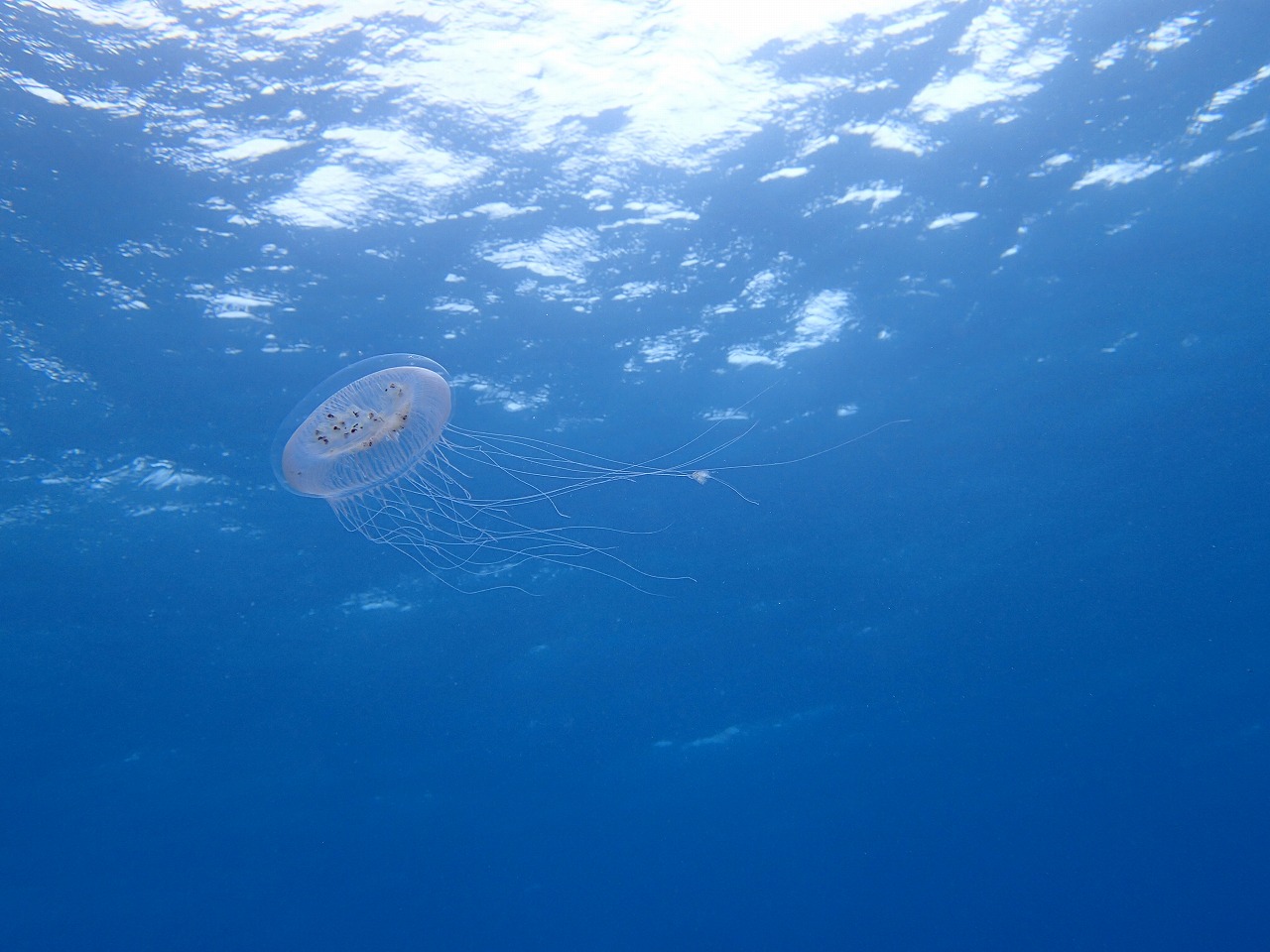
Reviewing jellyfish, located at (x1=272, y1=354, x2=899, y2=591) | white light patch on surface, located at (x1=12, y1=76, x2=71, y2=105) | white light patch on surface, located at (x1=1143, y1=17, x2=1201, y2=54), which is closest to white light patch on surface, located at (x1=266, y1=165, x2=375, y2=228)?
white light patch on surface, located at (x1=12, y1=76, x2=71, y2=105)

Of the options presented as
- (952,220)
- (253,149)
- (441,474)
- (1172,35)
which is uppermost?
(253,149)

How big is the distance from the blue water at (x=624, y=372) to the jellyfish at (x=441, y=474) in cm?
46

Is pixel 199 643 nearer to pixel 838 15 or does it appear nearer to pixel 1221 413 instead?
pixel 838 15

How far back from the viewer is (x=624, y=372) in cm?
1081

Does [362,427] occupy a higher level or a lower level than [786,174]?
lower

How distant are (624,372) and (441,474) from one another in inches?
189

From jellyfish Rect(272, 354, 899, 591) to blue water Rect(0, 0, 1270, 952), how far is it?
456 millimetres

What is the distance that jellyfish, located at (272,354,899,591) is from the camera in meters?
6.00

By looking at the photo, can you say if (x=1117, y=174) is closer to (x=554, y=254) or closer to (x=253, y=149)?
(x=554, y=254)

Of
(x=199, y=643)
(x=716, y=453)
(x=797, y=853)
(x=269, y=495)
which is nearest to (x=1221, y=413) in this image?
(x=716, y=453)

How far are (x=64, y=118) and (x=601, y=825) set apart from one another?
31.6 m

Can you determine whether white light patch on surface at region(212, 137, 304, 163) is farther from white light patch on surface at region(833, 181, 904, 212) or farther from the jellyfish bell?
white light patch on surface at region(833, 181, 904, 212)

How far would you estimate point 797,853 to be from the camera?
3944 centimetres

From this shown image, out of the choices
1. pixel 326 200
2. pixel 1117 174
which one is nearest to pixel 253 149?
pixel 326 200
